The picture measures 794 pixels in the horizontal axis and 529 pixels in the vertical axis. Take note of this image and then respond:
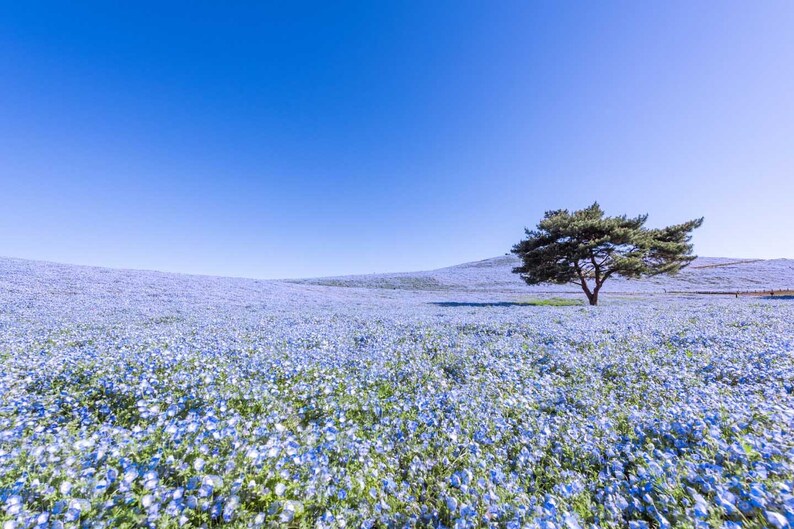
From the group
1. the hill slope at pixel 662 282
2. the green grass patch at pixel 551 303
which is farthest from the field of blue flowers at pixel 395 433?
the hill slope at pixel 662 282

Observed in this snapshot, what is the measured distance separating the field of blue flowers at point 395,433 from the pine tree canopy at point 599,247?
Answer: 18899mm

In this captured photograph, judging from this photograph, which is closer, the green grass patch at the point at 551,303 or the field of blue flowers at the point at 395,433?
the field of blue flowers at the point at 395,433

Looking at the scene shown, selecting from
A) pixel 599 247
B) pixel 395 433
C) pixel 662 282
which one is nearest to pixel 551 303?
pixel 599 247

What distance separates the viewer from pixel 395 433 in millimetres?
4402

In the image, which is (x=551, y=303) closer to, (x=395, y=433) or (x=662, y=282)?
(x=395, y=433)

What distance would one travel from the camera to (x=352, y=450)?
3732mm

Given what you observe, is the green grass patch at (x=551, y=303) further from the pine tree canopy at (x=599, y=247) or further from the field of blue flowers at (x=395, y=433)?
the field of blue flowers at (x=395, y=433)

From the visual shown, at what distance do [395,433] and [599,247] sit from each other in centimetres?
2890

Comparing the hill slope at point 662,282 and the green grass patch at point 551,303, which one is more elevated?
the hill slope at point 662,282

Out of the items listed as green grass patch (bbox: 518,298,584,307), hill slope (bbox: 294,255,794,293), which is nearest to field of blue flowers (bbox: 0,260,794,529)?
green grass patch (bbox: 518,298,584,307)

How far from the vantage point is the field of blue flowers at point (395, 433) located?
274cm

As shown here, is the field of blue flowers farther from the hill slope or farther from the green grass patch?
the hill slope

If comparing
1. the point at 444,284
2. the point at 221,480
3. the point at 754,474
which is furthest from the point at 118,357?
the point at 444,284

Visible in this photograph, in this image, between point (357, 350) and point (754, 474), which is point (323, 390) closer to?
point (357, 350)
